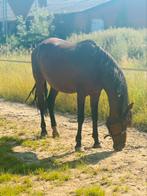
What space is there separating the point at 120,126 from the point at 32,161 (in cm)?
132

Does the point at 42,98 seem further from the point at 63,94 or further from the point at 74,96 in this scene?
the point at 63,94

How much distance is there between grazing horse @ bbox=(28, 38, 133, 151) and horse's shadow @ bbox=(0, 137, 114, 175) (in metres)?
0.37

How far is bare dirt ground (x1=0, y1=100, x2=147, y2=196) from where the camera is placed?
4590 millimetres

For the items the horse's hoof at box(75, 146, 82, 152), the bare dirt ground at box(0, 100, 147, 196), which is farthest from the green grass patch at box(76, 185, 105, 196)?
the horse's hoof at box(75, 146, 82, 152)

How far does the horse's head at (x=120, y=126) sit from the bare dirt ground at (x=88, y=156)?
0.16 meters

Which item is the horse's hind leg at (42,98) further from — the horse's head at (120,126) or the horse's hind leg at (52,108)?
the horse's head at (120,126)

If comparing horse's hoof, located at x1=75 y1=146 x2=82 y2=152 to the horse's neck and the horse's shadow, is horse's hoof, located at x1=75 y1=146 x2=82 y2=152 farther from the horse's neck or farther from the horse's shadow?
the horse's neck

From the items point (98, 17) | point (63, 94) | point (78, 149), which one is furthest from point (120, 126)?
point (98, 17)

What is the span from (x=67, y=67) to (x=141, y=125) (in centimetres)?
214

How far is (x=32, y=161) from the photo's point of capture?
5.57 metres

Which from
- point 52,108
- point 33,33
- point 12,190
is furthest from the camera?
point 33,33

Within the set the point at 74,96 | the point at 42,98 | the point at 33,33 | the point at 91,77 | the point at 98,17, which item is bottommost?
the point at 74,96

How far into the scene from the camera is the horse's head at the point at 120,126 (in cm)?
558

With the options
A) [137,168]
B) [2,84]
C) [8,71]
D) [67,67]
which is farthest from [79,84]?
[8,71]
